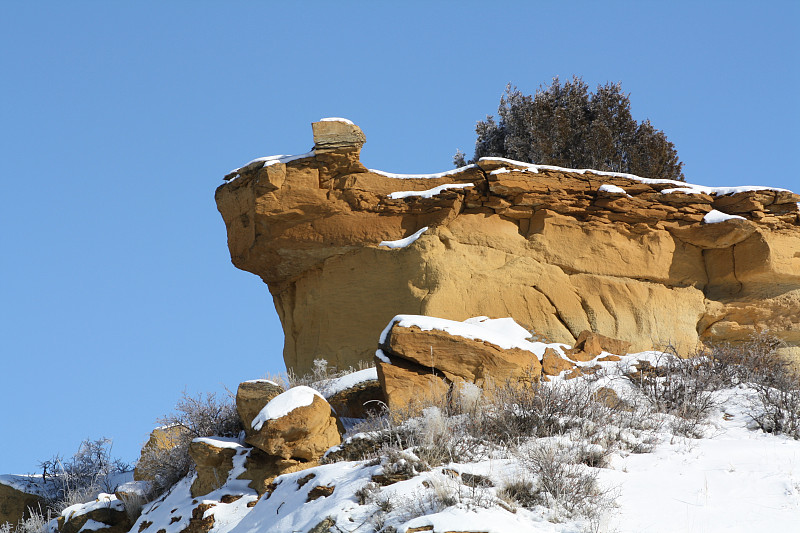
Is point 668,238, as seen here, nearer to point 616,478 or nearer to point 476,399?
point 476,399

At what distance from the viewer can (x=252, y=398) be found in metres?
9.66

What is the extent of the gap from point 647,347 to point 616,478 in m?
6.92

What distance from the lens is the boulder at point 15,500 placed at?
11722mm

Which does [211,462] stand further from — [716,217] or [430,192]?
[716,217]

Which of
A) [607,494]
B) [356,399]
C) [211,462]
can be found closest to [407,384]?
[356,399]

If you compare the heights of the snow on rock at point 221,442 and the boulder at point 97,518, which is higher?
the snow on rock at point 221,442

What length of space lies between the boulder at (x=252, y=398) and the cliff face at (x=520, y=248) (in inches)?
133

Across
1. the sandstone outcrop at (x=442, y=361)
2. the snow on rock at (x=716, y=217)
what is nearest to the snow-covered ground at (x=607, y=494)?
the sandstone outcrop at (x=442, y=361)

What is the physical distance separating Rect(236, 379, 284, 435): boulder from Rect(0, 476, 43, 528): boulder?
412 cm

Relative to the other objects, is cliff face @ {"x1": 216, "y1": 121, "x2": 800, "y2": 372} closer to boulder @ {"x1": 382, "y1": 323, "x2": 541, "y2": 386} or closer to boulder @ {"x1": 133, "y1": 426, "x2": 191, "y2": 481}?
boulder @ {"x1": 133, "y1": 426, "x2": 191, "y2": 481}

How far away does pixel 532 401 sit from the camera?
317 inches

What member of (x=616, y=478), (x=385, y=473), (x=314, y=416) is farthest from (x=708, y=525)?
(x=314, y=416)

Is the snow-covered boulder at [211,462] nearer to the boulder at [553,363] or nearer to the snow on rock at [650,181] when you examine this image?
the boulder at [553,363]

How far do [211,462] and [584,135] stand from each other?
14.7 metres
